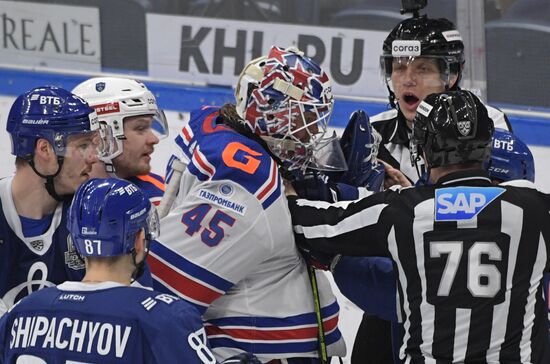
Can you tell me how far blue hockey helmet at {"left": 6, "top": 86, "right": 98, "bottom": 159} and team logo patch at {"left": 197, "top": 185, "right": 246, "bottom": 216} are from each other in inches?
13.1

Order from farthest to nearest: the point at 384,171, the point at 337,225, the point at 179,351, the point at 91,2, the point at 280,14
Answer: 1. the point at 91,2
2. the point at 280,14
3. the point at 384,171
4. the point at 337,225
5. the point at 179,351

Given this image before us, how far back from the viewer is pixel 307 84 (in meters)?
2.76

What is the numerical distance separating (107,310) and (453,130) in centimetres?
80

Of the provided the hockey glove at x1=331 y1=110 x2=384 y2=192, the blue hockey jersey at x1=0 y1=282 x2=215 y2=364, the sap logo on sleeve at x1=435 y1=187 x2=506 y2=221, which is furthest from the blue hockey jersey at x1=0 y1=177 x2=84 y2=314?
the sap logo on sleeve at x1=435 y1=187 x2=506 y2=221

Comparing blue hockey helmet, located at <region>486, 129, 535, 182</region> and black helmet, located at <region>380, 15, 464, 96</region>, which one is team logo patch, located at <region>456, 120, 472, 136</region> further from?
black helmet, located at <region>380, 15, 464, 96</region>

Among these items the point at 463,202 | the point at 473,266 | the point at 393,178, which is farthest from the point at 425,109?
the point at 393,178

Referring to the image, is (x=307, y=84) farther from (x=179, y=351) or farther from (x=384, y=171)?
(x=179, y=351)

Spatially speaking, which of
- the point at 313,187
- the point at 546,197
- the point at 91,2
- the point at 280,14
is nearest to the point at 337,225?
the point at 313,187

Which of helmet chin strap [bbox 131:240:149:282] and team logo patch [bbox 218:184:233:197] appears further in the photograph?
team logo patch [bbox 218:184:233:197]

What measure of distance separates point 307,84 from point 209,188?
33 cm

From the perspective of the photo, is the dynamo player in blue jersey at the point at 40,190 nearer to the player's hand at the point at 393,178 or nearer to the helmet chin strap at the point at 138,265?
the helmet chin strap at the point at 138,265

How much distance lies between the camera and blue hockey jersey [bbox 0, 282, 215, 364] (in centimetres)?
223

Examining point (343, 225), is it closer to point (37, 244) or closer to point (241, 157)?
point (241, 157)

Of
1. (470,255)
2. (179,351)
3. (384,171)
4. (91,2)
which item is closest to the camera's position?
(179,351)
